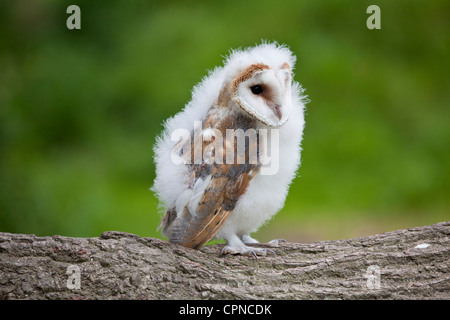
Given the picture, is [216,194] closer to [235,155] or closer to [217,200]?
[217,200]

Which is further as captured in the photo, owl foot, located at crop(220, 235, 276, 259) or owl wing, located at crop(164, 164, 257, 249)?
owl foot, located at crop(220, 235, 276, 259)

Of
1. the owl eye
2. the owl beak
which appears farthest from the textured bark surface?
the owl eye

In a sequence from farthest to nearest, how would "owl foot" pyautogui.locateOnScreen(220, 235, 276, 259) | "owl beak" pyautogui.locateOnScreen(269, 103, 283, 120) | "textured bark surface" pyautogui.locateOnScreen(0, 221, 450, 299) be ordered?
"owl foot" pyautogui.locateOnScreen(220, 235, 276, 259), "owl beak" pyautogui.locateOnScreen(269, 103, 283, 120), "textured bark surface" pyautogui.locateOnScreen(0, 221, 450, 299)

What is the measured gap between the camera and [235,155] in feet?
10.8

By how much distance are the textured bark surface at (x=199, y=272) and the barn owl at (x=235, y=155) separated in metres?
0.16

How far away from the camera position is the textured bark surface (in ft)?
10.3

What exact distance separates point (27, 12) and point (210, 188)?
475 centimetres

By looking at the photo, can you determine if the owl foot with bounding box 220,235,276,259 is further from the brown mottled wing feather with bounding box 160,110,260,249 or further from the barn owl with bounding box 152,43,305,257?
the brown mottled wing feather with bounding box 160,110,260,249

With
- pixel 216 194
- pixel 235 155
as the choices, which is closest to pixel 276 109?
pixel 235 155

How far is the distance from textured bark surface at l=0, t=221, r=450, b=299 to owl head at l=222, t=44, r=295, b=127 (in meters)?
0.74

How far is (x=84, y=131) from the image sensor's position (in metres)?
6.79

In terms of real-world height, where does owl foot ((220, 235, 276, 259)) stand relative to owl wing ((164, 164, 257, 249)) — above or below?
below

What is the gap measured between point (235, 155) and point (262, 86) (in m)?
0.36

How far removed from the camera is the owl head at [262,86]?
323 centimetres
